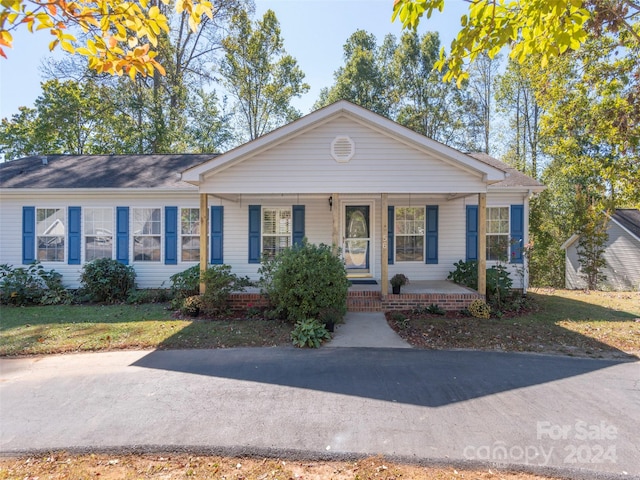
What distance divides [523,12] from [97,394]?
20.4 ft

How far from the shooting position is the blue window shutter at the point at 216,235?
32.5 ft

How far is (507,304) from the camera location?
8.22 meters

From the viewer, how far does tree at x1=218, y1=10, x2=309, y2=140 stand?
70.9 ft

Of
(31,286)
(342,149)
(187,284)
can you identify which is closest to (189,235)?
(187,284)

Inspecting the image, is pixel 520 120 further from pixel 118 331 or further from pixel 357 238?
pixel 118 331

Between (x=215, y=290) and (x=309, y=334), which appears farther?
(x=215, y=290)

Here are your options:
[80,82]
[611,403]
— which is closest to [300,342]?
[611,403]

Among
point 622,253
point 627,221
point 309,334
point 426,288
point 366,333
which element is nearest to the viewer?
point 309,334

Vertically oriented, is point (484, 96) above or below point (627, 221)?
above

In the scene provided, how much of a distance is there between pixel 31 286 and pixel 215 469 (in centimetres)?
962

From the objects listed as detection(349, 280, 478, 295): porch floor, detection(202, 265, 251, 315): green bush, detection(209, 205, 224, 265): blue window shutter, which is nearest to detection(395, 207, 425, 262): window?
detection(349, 280, 478, 295): porch floor

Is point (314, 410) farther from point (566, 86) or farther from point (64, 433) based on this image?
point (566, 86)

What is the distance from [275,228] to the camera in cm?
1005

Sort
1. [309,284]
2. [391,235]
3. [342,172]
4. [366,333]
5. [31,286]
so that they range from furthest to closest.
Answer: [391,235]
[31,286]
[342,172]
[309,284]
[366,333]
